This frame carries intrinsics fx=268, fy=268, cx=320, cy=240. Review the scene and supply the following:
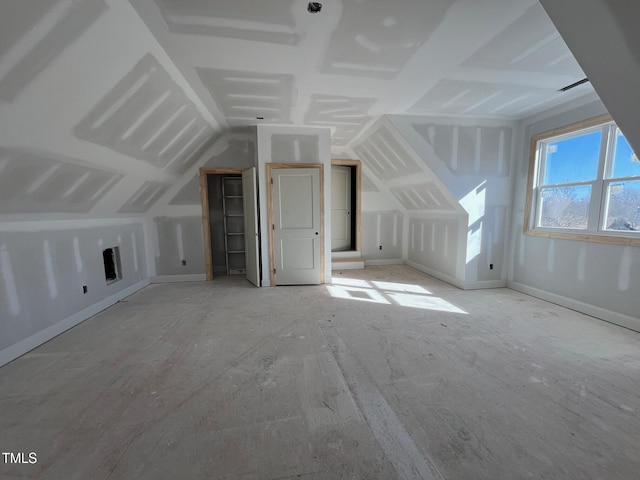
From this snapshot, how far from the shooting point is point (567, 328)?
2896 millimetres

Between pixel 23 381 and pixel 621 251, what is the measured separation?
18.7 feet

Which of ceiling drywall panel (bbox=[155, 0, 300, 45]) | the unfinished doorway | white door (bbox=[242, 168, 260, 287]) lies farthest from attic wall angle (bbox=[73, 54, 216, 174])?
the unfinished doorway

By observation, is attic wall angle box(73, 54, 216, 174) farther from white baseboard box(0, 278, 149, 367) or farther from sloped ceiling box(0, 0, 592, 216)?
white baseboard box(0, 278, 149, 367)

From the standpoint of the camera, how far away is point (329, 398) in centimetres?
185

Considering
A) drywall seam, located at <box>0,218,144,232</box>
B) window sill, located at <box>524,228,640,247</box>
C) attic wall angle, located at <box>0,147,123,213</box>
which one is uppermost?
attic wall angle, located at <box>0,147,123,213</box>

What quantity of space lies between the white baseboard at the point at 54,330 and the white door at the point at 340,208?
4.25m

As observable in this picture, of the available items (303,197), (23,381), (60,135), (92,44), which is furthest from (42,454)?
(303,197)

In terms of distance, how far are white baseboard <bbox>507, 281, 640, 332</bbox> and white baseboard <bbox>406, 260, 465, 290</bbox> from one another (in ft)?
2.74

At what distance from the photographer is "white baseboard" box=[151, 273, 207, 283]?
15.8ft

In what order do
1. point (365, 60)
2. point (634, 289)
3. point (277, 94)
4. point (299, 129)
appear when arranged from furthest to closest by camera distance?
point (299, 129) → point (277, 94) → point (634, 289) → point (365, 60)

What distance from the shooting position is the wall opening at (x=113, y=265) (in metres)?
3.98

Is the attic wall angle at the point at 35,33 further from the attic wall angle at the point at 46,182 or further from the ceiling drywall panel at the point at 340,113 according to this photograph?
the ceiling drywall panel at the point at 340,113

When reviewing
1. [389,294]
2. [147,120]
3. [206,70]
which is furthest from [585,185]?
[147,120]

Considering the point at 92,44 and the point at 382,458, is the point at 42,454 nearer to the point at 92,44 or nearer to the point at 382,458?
the point at 382,458
